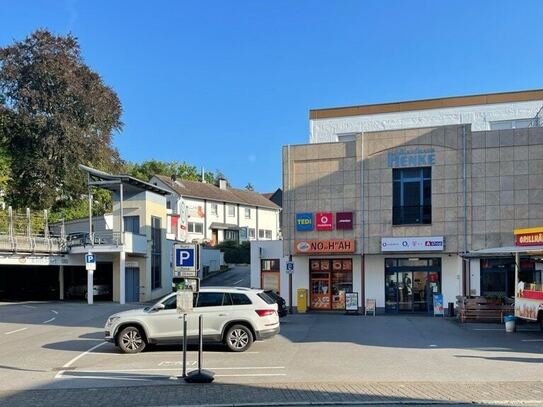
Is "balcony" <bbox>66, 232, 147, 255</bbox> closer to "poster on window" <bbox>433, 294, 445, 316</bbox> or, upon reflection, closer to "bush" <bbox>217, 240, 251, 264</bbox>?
"poster on window" <bbox>433, 294, 445, 316</bbox>

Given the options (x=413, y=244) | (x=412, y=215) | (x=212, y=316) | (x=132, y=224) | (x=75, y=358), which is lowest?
(x=75, y=358)

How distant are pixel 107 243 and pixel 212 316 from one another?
76.4ft

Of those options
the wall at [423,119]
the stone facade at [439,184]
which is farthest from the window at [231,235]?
the stone facade at [439,184]

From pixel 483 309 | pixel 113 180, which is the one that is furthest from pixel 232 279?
pixel 483 309

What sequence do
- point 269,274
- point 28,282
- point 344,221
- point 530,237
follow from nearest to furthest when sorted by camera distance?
point 530,237 < point 344,221 < point 269,274 < point 28,282

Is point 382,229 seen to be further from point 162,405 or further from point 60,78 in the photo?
point 60,78

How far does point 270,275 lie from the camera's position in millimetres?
34625

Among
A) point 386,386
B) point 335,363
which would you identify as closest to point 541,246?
point 335,363

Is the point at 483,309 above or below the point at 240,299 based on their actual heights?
below

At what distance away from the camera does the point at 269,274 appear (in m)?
34.7

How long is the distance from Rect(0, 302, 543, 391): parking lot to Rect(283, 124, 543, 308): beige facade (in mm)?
7313

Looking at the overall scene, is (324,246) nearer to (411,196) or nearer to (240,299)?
(411,196)

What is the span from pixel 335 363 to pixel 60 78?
37964 millimetres

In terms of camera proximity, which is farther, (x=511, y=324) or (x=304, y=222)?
(x=304, y=222)
